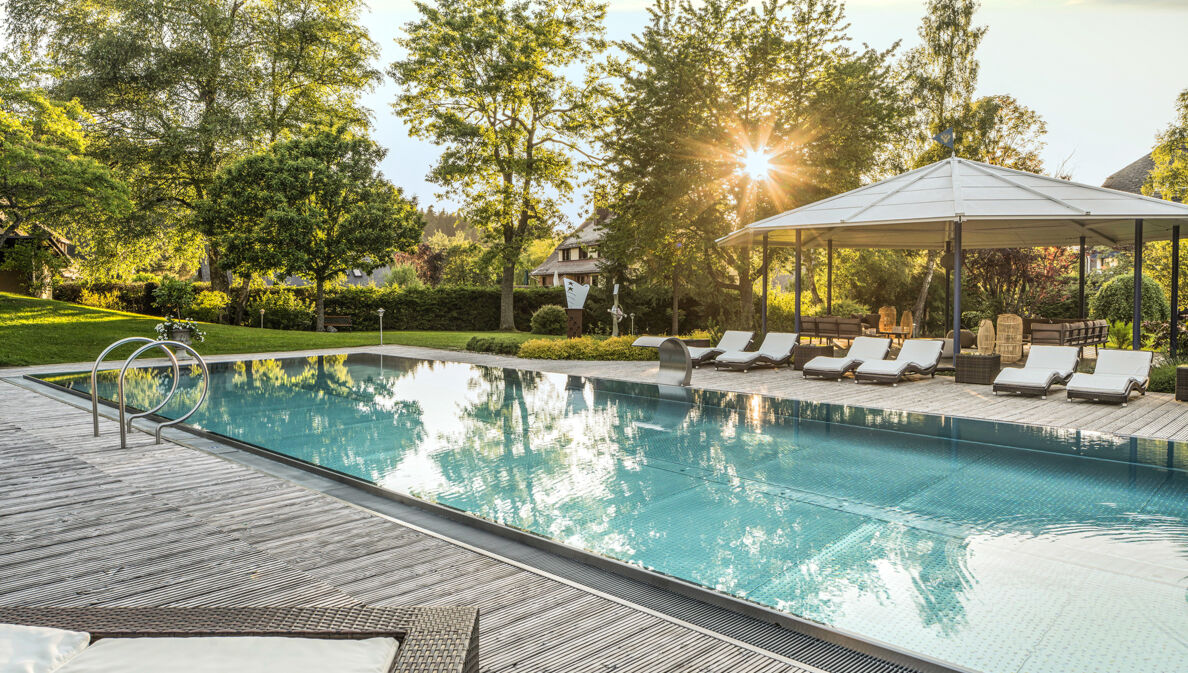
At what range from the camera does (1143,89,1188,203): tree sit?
18141mm

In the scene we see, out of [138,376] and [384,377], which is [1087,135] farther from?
[138,376]

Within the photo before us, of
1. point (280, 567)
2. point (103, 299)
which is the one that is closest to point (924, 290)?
point (280, 567)

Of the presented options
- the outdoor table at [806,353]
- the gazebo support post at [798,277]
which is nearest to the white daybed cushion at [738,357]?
the outdoor table at [806,353]

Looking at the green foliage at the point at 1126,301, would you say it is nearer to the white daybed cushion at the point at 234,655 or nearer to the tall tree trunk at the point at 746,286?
the tall tree trunk at the point at 746,286

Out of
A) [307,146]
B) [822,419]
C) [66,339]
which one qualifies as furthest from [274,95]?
[822,419]

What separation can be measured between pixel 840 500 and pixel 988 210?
27.1 feet

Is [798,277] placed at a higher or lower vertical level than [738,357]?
higher

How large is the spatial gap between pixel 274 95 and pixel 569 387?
2263 cm

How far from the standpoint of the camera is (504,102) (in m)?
27.9

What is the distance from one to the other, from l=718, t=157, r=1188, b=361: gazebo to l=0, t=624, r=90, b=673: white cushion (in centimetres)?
1235

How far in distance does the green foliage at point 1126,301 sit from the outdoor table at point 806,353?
1073 centimetres

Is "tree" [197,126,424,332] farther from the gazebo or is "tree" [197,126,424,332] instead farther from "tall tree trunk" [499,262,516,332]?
the gazebo

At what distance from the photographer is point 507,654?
2801 mm

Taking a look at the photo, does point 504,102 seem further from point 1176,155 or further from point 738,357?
point 1176,155
